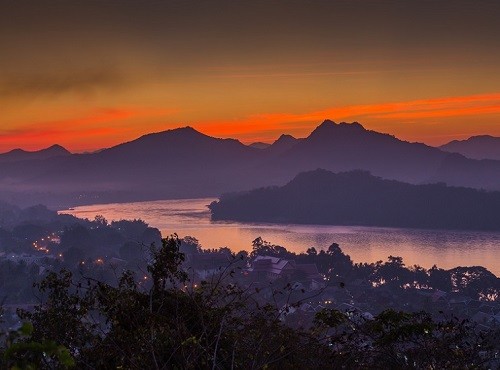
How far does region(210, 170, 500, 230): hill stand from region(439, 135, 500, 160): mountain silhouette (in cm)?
11510

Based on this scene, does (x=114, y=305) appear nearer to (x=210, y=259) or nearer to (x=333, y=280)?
(x=333, y=280)

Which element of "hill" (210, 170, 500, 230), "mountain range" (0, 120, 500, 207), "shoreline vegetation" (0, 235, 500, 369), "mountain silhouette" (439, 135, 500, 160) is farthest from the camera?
"mountain silhouette" (439, 135, 500, 160)

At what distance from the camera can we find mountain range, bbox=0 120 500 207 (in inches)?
4914

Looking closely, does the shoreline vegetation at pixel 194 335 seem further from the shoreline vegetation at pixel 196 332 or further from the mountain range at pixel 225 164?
the mountain range at pixel 225 164

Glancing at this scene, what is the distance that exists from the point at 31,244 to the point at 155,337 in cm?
4329

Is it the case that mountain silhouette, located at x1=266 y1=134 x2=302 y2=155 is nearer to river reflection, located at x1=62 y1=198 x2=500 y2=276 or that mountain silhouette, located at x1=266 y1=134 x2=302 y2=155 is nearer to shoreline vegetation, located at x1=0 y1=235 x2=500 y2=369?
river reflection, located at x1=62 y1=198 x2=500 y2=276

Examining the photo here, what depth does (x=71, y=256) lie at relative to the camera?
35188 mm

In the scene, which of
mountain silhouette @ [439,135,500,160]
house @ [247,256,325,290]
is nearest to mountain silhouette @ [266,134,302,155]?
mountain silhouette @ [439,135,500,160]

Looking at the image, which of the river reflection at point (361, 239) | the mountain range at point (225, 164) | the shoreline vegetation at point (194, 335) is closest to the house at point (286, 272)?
the river reflection at point (361, 239)

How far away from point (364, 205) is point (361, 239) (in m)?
17.6

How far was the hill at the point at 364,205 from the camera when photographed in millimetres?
59709

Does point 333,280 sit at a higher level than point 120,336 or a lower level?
lower

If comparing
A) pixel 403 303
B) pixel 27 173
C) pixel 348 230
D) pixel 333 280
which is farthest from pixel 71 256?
pixel 27 173

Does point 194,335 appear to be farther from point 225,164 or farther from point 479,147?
point 479,147
